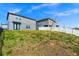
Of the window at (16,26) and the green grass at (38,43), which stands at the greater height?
the window at (16,26)

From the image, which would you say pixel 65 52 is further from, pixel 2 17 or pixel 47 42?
pixel 2 17

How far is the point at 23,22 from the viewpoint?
2.82 m

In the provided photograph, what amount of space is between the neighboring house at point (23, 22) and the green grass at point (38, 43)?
0.06 metres

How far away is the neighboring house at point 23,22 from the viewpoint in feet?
9.11

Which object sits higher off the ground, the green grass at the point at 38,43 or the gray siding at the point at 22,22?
the gray siding at the point at 22,22

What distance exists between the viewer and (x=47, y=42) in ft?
9.13

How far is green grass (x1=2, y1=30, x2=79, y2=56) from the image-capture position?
2721 millimetres

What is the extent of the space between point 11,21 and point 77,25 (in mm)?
Result: 925

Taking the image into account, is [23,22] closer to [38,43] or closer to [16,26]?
[16,26]

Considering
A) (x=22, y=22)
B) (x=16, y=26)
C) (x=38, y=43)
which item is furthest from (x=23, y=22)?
(x=38, y=43)

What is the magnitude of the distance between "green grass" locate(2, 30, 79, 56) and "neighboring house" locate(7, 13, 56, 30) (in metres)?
0.06

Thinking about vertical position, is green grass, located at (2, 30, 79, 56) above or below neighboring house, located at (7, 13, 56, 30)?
below

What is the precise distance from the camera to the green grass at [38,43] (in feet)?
8.93

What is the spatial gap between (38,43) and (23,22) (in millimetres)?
368
